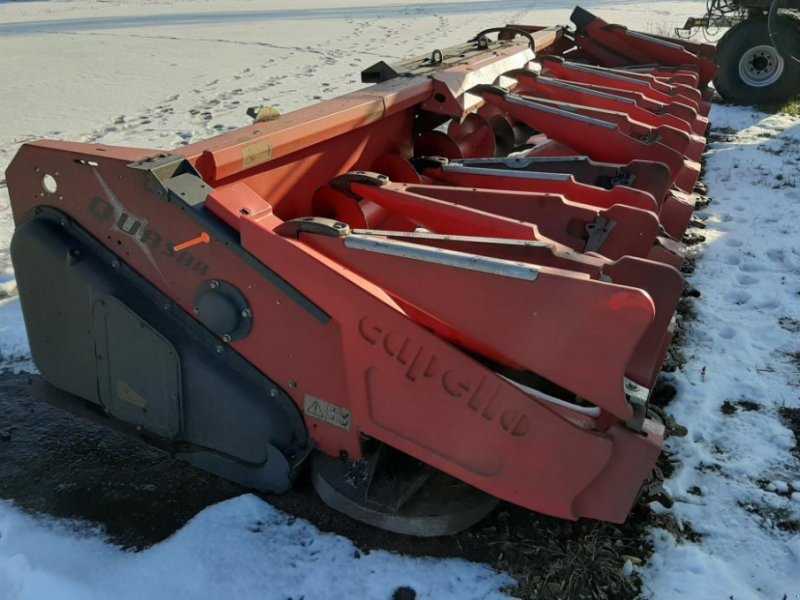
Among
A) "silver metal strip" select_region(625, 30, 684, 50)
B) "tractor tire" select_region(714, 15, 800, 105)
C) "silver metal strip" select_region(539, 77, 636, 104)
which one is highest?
"silver metal strip" select_region(625, 30, 684, 50)

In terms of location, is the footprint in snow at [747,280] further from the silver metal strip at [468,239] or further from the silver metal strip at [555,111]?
the silver metal strip at [468,239]

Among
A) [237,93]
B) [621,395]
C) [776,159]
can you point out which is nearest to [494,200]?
[621,395]

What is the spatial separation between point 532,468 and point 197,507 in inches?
43.7

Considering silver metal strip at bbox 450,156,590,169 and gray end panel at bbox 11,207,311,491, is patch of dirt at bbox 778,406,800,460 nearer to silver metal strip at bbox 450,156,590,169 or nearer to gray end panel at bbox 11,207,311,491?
silver metal strip at bbox 450,156,590,169

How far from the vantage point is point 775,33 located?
762 cm

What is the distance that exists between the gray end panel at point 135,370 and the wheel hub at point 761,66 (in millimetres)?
7924

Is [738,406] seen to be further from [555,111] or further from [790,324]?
[555,111]

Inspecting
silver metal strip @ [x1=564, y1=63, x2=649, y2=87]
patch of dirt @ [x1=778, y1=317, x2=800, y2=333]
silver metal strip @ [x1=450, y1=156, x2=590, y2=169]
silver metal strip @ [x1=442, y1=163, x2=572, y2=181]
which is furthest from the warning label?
silver metal strip @ [x1=564, y1=63, x2=649, y2=87]

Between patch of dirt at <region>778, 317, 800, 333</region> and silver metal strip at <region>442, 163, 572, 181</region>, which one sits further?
patch of dirt at <region>778, 317, 800, 333</region>

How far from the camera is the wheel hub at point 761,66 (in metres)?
7.95

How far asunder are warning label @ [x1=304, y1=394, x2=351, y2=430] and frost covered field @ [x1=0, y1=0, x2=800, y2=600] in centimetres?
35

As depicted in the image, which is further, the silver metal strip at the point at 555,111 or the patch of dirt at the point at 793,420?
the silver metal strip at the point at 555,111

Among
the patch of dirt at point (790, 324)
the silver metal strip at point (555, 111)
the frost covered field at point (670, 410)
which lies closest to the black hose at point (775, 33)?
the frost covered field at point (670, 410)

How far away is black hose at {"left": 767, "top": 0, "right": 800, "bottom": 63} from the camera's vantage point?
24.7 feet
